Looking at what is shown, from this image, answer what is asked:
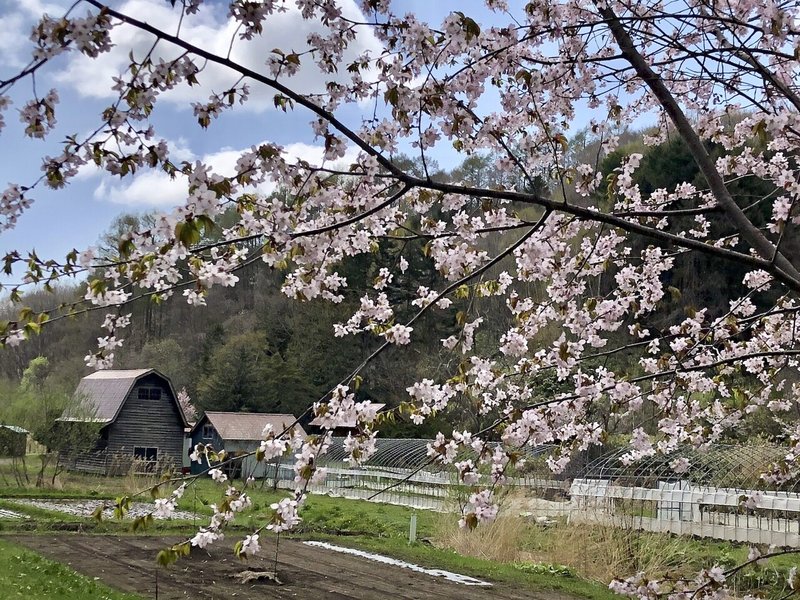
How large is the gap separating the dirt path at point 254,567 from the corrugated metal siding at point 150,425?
16.8 m

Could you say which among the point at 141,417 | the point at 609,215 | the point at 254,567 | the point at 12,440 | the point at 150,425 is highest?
the point at 609,215

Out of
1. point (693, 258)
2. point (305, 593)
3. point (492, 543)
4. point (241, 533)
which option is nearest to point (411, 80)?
point (305, 593)

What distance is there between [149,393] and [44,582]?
2106cm

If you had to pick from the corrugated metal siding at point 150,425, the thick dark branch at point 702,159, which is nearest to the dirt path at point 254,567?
the thick dark branch at point 702,159

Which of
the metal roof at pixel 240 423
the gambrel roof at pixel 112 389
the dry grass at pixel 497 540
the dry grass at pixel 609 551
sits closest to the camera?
the dry grass at pixel 609 551

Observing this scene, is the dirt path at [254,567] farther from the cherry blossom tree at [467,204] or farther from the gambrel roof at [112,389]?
the gambrel roof at [112,389]

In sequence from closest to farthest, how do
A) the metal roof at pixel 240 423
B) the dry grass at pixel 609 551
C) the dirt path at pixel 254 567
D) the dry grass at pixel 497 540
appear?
the dirt path at pixel 254 567 → the dry grass at pixel 609 551 → the dry grass at pixel 497 540 → the metal roof at pixel 240 423

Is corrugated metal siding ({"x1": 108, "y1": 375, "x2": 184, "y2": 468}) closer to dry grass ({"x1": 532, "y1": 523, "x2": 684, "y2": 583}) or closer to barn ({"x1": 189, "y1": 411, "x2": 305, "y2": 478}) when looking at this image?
barn ({"x1": 189, "y1": 411, "x2": 305, "y2": 478})

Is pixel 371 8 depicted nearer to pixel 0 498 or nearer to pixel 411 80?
pixel 411 80

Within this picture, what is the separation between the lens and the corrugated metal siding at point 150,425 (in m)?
27.4

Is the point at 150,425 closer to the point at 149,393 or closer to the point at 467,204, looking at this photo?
the point at 149,393

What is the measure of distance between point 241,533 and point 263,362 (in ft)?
60.3

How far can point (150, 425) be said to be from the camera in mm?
27922

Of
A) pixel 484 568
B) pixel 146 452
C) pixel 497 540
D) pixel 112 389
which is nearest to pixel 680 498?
pixel 497 540
